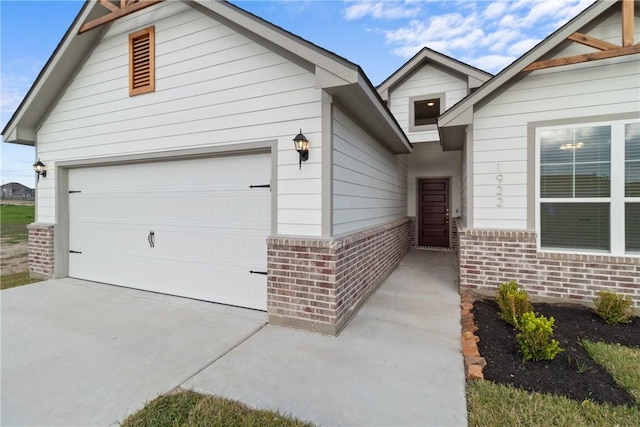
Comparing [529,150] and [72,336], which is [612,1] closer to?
[529,150]

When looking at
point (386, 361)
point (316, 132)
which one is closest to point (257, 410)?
point (386, 361)

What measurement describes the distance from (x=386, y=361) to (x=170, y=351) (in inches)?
90.6

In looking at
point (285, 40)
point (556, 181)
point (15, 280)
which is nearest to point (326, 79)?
point (285, 40)

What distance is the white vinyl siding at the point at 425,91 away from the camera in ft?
28.6

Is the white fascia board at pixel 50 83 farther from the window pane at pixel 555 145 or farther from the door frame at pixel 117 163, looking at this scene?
the window pane at pixel 555 145

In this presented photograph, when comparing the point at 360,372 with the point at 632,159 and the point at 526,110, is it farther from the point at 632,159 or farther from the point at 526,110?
the point at 632,159

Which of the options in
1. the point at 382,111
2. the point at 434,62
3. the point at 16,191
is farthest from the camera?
the point at 16,191

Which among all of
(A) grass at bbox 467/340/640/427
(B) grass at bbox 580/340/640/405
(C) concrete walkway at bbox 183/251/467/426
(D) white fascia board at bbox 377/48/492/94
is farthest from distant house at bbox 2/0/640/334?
(D) white fascia board at bbox 377/48/492/94

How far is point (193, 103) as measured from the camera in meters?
4.48

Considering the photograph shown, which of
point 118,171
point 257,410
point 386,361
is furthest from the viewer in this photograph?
point 118,171

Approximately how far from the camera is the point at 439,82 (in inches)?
352

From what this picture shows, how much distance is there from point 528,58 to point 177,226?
19.9 feet

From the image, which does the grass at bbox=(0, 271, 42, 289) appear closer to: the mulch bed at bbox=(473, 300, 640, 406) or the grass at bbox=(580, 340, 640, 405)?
the mulch bed at bbox=(473, 300, 640, 406)

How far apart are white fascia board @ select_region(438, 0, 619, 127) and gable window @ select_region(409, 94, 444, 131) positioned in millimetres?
4144
